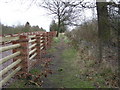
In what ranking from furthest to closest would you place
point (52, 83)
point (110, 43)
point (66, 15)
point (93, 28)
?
point (66, 15), point (93, 28), point (110, 43), point (52, 83)

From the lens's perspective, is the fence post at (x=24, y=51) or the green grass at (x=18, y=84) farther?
the fence post at (x=24, y=51)

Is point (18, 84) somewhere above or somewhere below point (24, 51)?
below

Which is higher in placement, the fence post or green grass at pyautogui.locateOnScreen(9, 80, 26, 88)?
the fence post

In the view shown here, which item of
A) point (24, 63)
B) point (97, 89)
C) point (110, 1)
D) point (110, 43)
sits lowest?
point (97, 89)

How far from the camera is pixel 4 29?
20.5 m

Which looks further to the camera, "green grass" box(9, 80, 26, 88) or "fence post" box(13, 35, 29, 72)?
"fence post" box(13, 35, 29, 72)

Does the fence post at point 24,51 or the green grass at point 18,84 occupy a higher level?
the fence post at point 24,51

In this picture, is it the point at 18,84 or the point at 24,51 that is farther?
the point at 24,51

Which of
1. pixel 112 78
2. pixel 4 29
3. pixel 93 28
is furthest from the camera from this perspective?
pixel 4 29

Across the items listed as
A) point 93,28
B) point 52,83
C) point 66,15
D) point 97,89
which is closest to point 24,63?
point 52,83

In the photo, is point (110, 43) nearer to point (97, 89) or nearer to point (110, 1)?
point (110, 1)

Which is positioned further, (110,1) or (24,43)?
(110,1)

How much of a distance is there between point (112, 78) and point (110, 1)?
221 cm

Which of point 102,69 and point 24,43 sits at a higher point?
point 24,43
